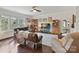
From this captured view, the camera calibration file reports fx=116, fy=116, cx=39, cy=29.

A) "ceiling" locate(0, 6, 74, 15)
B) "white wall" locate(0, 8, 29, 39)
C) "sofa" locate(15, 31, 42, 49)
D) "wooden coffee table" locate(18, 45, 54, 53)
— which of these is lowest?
"wooden coffee table" locate(18, 45, 54, 53)

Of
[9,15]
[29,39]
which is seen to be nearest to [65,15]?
[29,39]

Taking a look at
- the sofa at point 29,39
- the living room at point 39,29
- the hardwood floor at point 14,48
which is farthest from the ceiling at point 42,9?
Answer: the hardwood floor at point 14,48

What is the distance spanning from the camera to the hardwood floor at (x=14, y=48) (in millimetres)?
1914

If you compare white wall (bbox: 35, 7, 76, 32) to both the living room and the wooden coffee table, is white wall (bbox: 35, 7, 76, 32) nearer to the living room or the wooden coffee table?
the living room

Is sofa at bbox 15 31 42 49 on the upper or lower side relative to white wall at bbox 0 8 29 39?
lower

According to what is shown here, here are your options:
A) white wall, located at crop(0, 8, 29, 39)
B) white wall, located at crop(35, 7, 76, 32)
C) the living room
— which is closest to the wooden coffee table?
the living room

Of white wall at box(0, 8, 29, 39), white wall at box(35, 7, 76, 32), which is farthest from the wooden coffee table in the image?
white wall at box(35, 7, 76, 32)

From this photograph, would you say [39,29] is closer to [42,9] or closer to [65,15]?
[42,9]

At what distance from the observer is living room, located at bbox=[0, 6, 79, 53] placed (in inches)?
75.5

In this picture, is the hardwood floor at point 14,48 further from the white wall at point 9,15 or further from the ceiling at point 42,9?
the ceiling at point 42,9
